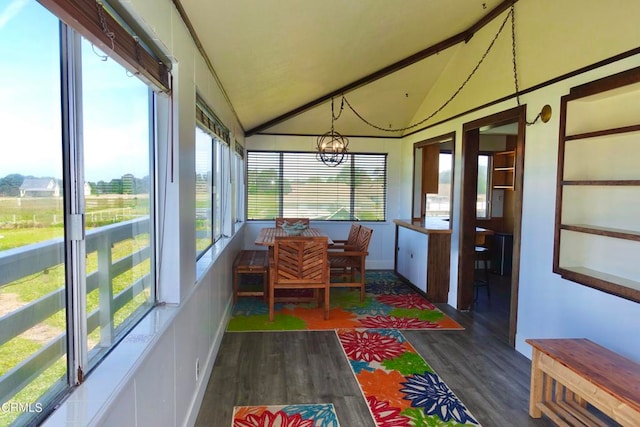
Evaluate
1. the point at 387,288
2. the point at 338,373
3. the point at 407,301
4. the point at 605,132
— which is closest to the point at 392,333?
the point at 338,373

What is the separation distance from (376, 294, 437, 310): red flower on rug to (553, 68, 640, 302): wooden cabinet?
77.0 inches

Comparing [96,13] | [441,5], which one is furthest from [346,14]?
[96,13]

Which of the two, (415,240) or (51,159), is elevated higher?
(51,159)

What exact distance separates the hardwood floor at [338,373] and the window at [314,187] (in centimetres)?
306

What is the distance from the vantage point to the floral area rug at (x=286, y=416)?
2.32m

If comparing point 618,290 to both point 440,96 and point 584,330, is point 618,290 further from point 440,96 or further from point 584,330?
point 440,96

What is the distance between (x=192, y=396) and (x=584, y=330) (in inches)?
104

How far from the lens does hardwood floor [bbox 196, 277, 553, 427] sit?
8.15 feet

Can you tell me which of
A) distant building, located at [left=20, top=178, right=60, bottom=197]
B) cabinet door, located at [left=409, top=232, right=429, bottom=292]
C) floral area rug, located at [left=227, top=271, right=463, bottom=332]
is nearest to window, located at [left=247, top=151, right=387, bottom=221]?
cabinet door, located at [left=409, top=232, right=429, bottom=292]

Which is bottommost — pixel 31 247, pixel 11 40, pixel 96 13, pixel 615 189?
pixel 31 247

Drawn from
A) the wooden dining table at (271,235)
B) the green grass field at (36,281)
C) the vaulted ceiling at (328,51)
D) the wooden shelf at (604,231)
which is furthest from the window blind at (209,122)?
the wooden shelf at (604,231)

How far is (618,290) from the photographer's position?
7.94ft

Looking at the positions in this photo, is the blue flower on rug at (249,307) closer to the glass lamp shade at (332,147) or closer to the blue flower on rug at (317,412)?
the blue flower on rug at (317,412)

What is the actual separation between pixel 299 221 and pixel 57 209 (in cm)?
497
